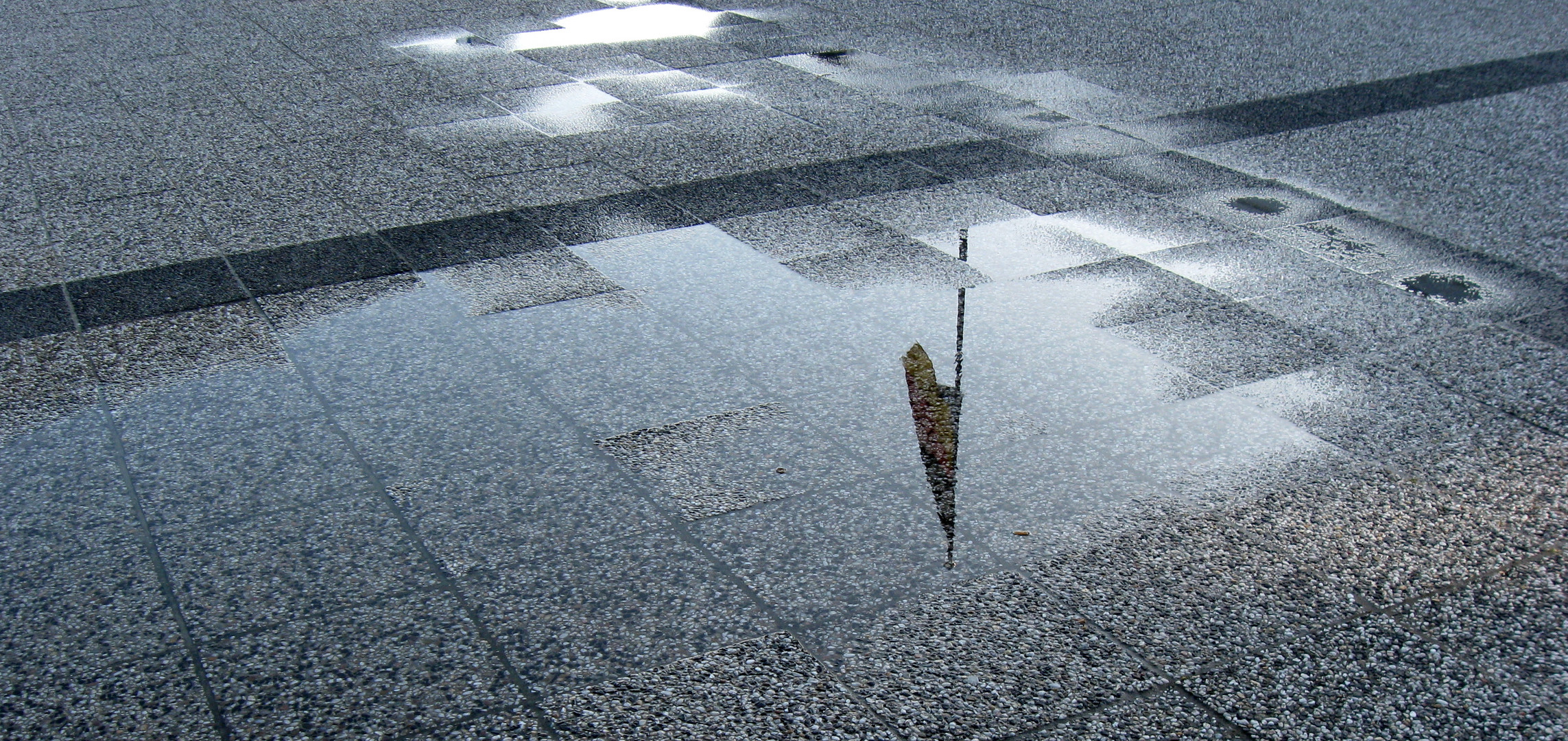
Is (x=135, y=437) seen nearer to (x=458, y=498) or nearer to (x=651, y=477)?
(x=458, y=498)

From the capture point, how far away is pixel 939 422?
4074 mm

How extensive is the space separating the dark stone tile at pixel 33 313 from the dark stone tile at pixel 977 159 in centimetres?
429

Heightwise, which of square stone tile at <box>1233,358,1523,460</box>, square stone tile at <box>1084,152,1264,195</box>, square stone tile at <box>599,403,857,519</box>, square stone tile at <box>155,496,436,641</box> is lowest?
square stone tile at <box>155,496,436,641</box>

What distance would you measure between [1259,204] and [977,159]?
1571 millimetres

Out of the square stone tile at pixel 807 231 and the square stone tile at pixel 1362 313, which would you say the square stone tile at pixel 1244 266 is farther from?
the square stone tile at pixel 807 231

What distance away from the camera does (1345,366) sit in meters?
4.40

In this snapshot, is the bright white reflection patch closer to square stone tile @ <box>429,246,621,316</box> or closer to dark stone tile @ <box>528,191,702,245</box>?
dark stone tile @ <box>528,191,702,245</box>

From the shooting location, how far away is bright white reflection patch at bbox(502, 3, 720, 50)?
33.1ft

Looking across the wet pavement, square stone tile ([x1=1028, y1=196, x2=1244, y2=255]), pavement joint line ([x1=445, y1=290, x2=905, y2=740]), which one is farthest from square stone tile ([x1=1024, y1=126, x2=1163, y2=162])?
pavement joint line ([x1=445, y1=290, x2=905, y2=740])

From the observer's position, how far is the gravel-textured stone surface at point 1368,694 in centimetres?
270

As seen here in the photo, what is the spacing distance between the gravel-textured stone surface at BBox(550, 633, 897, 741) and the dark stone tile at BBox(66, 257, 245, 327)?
3167mm

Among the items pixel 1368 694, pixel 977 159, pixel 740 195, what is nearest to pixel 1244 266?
pixel 977 159

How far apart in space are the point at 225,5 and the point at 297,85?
3.90 meters

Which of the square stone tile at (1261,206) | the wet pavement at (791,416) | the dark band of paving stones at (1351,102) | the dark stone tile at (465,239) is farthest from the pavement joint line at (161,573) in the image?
the dark band of paving stones at (1351,102)
